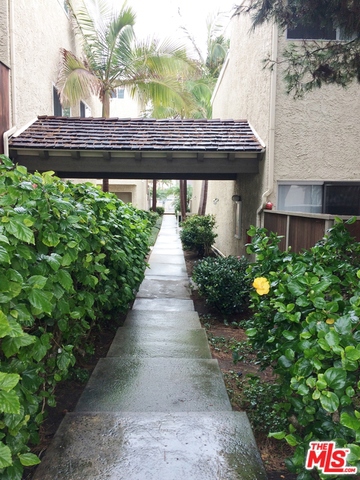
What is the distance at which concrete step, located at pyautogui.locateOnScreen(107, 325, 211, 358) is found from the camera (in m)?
4.54

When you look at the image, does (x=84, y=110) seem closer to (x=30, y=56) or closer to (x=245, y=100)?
(x=30, y=56)

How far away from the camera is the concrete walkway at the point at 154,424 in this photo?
7.50 ft

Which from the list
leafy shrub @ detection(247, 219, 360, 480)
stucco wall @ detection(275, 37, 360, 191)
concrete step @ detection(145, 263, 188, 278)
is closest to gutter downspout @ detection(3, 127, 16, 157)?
concrete step @ detection(145, 263, 188, 278)

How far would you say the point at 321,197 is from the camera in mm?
7812

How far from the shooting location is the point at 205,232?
14297 millimetres

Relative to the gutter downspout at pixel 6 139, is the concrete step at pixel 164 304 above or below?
below

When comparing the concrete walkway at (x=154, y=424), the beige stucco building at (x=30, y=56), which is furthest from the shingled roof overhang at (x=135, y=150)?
the concrete walkway at (x=154, y=424)

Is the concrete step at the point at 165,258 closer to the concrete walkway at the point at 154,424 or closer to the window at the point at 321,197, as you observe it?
the window at the point at 321,197

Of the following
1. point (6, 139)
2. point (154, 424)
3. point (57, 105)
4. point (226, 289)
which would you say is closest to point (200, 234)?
point (57, 105)

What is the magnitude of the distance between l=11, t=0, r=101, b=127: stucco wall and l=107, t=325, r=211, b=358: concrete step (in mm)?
5798

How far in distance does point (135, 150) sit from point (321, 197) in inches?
156

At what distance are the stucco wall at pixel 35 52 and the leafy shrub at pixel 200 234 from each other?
Answer: 632 cm

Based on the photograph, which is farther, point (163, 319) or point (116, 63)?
point (116, 63)

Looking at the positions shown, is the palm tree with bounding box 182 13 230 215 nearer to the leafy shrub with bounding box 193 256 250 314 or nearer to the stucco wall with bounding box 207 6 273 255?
the stucco wall with bounding box 207 6 273 255
